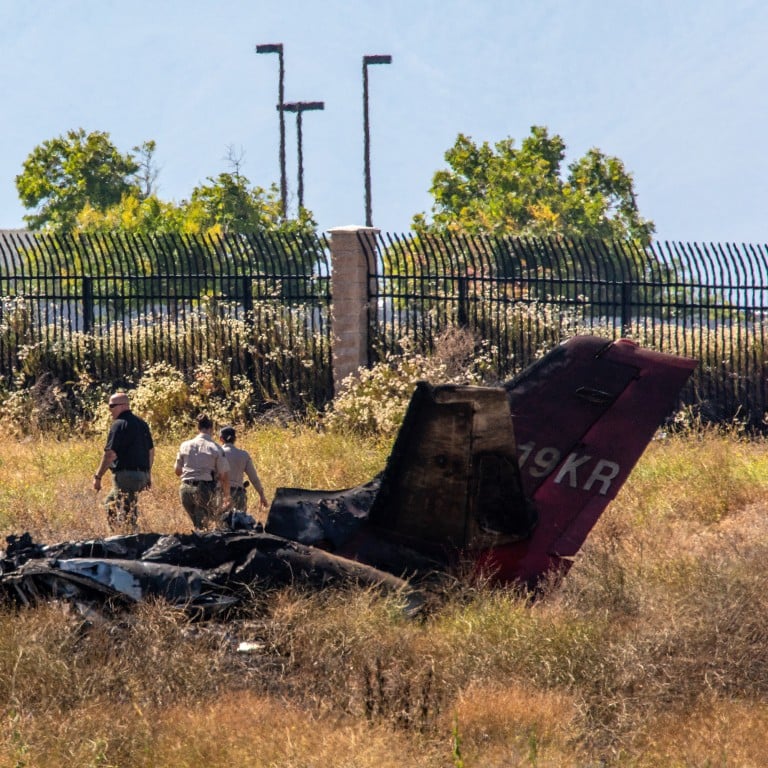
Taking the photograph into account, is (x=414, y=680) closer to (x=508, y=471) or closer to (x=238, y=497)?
(x=508, y=471)

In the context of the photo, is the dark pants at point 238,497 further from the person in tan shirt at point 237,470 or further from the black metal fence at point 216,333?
the black metal fence at point 216,333

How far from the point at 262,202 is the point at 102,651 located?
47.0 m

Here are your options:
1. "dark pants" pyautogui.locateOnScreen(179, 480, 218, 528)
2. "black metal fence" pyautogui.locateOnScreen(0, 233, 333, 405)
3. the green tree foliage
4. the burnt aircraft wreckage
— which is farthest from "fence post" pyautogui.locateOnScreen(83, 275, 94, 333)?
the green tree foliage

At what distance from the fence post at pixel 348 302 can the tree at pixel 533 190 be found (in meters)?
32.5

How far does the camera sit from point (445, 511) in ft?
25.1

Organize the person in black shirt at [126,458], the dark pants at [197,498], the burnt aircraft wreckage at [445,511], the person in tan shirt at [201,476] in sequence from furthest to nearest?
the person in black shirt at [126,458] < the person in tan shirt at [201,476] < the dark pants at [197,498] < the burnt aircraft wreckage at [445,511]

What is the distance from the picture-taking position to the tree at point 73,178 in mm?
55438

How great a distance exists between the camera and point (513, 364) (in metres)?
18.3

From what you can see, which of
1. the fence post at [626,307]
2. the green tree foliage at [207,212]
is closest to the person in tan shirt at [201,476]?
the fence post at [626,307]

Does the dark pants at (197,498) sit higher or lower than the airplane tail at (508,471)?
lower

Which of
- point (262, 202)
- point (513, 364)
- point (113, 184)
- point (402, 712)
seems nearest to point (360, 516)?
point (402, 712)

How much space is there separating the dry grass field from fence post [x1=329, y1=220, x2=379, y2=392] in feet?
33.7

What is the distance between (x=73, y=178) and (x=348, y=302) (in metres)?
40.7

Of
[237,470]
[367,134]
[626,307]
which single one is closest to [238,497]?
[237,470]
